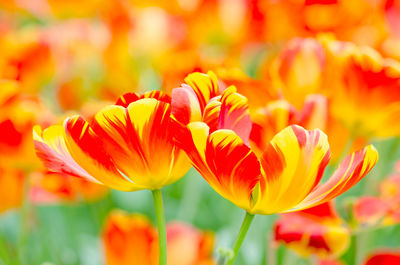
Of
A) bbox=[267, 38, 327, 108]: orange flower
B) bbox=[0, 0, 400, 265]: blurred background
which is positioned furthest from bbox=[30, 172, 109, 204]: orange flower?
bbox=[267, 38, 327, 108]: orange flower

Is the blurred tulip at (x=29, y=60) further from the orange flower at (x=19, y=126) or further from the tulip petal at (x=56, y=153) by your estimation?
the tulip petal at (x=56, y=153)

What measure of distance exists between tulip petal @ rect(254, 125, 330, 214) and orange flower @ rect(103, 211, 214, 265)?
148 mm

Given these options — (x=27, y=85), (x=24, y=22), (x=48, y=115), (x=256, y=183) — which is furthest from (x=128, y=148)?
(x=24, y=22)

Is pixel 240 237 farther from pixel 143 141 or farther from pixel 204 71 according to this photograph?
pixel 204 71

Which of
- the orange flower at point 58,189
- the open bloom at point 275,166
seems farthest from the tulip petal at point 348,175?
the orange flower at point 58,189

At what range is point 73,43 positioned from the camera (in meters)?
0.71

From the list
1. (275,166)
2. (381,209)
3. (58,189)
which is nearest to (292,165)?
(275,166)

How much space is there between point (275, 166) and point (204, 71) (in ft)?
0.48

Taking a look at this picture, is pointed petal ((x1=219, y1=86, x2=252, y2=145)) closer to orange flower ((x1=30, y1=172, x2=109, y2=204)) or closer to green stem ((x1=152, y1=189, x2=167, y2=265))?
green stem ((x1=152, y1=189, x2=167, y2=265))

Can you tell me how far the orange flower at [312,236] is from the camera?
35 cm

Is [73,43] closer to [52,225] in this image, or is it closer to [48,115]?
[52,225]

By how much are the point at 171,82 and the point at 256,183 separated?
21 cm

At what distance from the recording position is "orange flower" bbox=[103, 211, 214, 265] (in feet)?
1.34

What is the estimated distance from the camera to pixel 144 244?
413 mm
